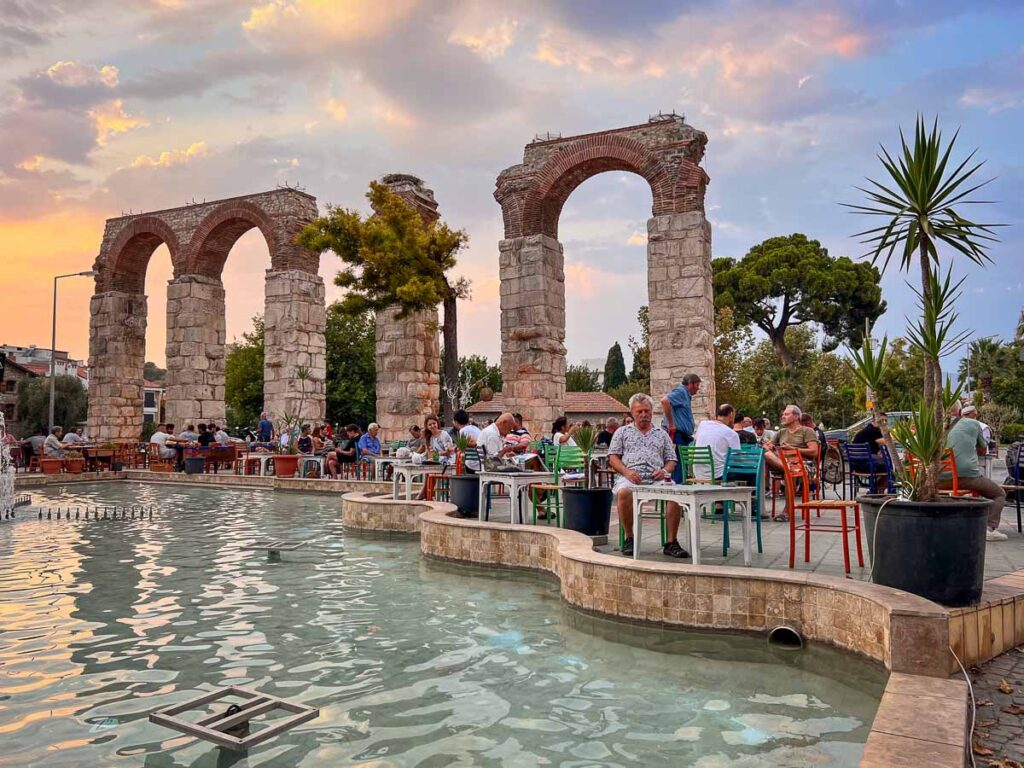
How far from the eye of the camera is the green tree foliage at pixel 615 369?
6212 centimetres

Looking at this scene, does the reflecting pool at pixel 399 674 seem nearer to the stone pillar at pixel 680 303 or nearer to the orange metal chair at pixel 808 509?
the orange metal chair at pixel 808 509

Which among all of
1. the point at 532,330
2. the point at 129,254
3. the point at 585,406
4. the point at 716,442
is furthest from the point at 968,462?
the point at 585,406

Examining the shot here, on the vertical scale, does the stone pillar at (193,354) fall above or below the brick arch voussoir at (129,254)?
below

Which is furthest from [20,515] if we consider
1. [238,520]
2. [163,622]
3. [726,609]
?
[726,609]

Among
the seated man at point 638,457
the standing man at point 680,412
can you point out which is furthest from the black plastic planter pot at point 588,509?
the standing man at point 680,412

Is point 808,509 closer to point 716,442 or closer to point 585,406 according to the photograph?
point 716,442

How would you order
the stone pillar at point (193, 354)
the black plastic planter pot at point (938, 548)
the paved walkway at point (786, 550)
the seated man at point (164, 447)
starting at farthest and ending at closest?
the stone pillar at point (193, 354) → the seated man at point (164, 447) → the paved walkway at point (786, 550) → the black plastic planter pot at point (938, 548)

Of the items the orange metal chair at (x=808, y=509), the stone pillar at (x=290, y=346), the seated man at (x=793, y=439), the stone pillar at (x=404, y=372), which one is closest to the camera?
the orange metal chair at (x=808, y=509)

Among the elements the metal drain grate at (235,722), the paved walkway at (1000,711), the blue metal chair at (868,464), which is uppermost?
the blue metal chair at (868,464)

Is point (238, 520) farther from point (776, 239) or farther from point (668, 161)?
point (776, 239)

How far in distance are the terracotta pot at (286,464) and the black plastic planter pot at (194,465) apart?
3249mm

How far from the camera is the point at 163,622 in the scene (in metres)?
5.09

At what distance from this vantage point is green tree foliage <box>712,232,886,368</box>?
42125 mm

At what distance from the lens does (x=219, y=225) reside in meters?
21.9
